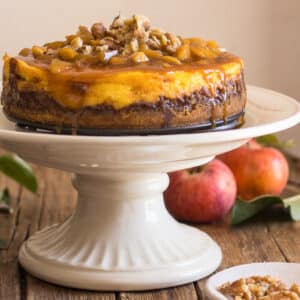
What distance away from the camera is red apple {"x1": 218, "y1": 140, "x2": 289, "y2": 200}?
167 centimetres

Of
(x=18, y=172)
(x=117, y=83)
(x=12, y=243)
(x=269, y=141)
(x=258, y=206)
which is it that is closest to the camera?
(x=117, y=83)

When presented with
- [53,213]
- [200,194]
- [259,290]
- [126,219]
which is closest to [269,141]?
[200,194]

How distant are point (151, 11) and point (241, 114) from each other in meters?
0.99

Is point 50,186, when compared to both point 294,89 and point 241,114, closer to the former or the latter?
point 241,114

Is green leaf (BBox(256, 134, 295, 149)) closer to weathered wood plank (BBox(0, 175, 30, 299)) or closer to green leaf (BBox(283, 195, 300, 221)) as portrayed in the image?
green leaf (BBox(283, 195, 300, 221))

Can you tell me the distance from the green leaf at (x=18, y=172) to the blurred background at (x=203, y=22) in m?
0.60

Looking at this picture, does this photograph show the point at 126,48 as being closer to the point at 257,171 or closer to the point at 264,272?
the point at 264,272

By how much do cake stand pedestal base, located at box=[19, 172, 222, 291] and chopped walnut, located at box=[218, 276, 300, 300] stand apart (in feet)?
0.36

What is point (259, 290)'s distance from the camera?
3.97ft

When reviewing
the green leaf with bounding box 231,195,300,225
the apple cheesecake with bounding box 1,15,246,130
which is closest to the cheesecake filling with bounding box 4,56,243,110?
the apple cheesecake with bounding box 1,15,246,130

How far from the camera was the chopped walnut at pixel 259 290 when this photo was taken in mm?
1189

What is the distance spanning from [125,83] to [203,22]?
113cm

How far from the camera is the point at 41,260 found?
1341 mm

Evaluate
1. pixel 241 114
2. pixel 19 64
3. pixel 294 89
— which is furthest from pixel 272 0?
pixel 19 64
